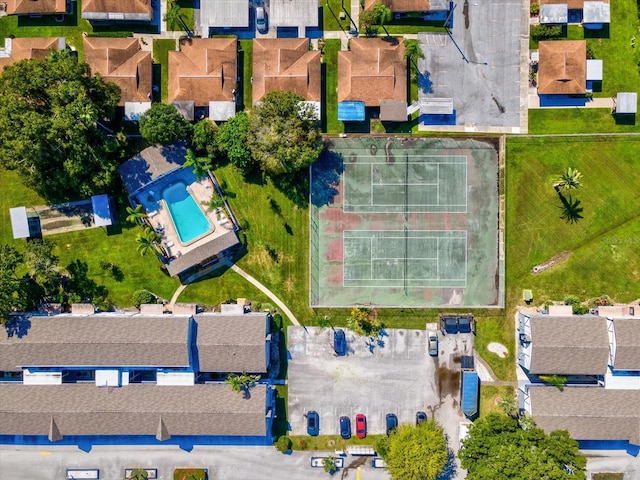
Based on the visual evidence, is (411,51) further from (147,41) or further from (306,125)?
(147,41)

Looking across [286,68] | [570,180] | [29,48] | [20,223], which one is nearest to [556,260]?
[570,180]

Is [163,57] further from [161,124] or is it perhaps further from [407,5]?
[407,5]

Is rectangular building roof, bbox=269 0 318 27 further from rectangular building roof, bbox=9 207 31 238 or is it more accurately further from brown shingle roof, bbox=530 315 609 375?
brown shingle roof, bbox=530 315 609 375

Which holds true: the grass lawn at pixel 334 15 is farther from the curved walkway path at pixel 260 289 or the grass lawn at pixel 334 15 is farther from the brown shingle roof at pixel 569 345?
the brown shingle roof at pixel 569 345

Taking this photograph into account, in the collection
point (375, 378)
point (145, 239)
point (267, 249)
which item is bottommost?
point (375, 378)

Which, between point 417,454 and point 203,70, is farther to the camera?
point 203,70

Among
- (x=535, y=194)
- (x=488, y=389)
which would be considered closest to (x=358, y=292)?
(x=488, y=389)
